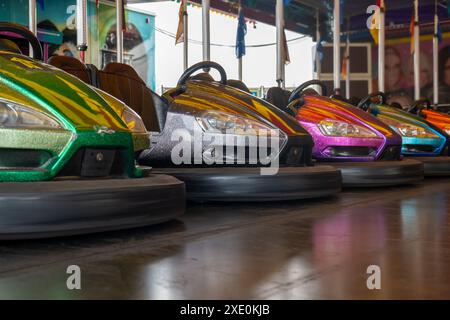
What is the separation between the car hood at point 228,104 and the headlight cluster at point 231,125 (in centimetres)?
3

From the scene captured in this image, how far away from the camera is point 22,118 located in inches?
55.7

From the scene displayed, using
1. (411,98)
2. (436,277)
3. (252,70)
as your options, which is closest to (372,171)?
(436,277)

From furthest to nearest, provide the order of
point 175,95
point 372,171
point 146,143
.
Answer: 1. point 372,171
2. point 175,95
3. point 146,143

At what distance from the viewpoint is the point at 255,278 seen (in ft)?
3.30

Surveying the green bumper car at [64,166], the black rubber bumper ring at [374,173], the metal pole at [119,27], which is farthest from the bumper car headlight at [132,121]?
the metal pole at [119,27]

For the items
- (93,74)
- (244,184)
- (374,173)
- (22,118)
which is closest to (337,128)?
(374,173)

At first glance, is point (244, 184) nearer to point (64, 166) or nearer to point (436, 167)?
point (64, 166)

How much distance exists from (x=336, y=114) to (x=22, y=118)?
1874 mm

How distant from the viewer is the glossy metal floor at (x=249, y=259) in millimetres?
927

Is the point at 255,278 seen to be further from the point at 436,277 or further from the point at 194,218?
the point at 194,218

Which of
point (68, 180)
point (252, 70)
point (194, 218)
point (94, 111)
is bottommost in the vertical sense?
point (194, 218)

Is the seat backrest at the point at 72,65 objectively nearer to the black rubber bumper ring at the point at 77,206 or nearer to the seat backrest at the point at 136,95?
the seat backrest at the point at 136,95

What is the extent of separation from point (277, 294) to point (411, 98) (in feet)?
29.6

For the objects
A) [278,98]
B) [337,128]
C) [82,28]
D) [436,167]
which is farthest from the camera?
[436,167]
